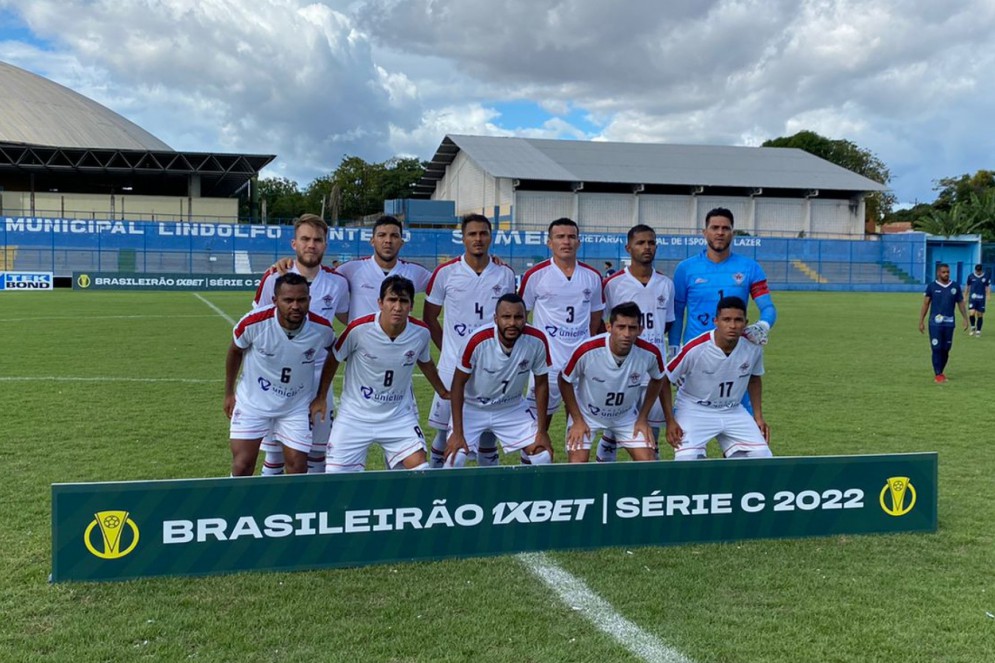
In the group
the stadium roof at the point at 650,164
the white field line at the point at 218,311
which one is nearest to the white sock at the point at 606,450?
the white field line at the point at 218,311

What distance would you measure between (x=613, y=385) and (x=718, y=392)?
74 cm

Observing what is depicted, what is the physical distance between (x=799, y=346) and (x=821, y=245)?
30.6 metres

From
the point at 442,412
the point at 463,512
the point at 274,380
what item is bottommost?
the point at 463,512

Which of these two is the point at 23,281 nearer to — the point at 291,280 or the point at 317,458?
the point at 317,458

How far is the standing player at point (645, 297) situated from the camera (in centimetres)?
605

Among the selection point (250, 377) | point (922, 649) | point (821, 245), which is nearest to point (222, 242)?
point (821, 245)

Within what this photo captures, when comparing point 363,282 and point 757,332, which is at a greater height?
point 363,282

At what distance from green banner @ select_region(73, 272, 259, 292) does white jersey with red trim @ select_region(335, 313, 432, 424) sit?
3073 centimetres

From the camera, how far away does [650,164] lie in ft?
177

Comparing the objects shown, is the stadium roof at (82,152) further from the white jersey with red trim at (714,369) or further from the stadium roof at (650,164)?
the white jersey with red trim at (714,369)

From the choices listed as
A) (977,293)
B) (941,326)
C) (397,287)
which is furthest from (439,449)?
(977,293)

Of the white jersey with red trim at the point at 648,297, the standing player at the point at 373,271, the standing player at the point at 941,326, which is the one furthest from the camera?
the standing player at the point at 941,326

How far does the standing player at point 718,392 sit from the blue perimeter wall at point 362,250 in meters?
31.8

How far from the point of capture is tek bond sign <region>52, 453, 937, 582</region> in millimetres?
4082
